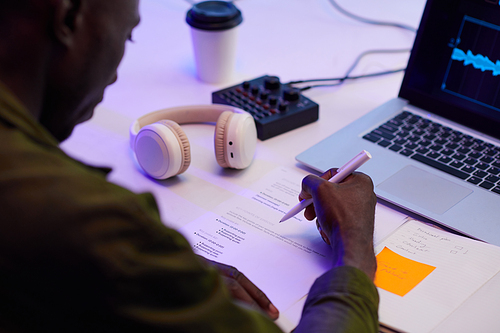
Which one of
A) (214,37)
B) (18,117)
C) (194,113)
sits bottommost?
(194,113)

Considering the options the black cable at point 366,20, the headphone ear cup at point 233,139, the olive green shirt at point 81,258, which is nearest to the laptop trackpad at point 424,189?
the headphone ear cup at point 233,139

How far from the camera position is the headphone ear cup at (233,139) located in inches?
32.3

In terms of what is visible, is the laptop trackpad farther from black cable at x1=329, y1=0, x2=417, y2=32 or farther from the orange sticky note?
black cable at x1=329, y1=0, x2=417, y2=32

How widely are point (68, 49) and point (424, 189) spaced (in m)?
0.61

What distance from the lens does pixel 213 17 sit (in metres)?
1.09

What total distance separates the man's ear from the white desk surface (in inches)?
15.3

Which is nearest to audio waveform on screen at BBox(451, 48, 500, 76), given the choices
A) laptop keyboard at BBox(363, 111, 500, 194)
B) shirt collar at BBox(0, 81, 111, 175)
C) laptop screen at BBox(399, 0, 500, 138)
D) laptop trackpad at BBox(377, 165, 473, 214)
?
laptop screen at BBox(399, 0, 500, 138)

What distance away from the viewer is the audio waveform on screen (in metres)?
0.90

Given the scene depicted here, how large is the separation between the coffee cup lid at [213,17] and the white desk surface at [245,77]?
0.16m

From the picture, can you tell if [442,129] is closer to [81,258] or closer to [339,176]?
[339,176]

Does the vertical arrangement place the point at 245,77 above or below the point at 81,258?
below

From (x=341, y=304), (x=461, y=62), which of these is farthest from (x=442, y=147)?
(x=341, y=304)

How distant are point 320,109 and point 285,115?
0.15 m

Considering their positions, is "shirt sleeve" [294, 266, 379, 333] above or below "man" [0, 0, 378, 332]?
below
